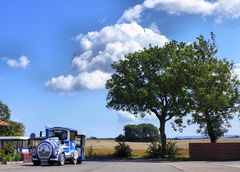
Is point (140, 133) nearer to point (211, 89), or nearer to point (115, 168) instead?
point (211, 89)

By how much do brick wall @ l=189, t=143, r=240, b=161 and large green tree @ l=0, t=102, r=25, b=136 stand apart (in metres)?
26.0

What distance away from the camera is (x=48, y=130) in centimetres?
3662

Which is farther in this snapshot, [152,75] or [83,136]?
[152,75]

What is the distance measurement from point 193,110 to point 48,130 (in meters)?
23.0

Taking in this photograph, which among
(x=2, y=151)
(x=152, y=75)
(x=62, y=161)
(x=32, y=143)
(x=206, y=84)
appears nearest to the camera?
(x=62, y=161)

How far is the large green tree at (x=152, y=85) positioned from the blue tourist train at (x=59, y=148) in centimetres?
1812

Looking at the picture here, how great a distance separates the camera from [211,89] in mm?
55219

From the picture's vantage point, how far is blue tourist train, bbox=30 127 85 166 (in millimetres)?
34500

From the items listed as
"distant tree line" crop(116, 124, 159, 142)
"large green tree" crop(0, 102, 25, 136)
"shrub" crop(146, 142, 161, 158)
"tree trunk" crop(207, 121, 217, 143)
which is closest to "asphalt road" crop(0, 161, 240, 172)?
"tree trunk" crop(207, 121, 217, 143)

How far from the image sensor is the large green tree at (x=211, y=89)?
175 ft

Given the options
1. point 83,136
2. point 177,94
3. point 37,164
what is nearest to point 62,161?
point 37,164

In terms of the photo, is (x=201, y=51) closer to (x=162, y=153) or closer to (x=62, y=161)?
(x=162, y=153)

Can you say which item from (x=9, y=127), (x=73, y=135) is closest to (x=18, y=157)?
(x=73, y=135)

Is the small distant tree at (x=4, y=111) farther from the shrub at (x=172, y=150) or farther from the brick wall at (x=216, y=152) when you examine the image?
the brick wall at (x=216, y=152)
